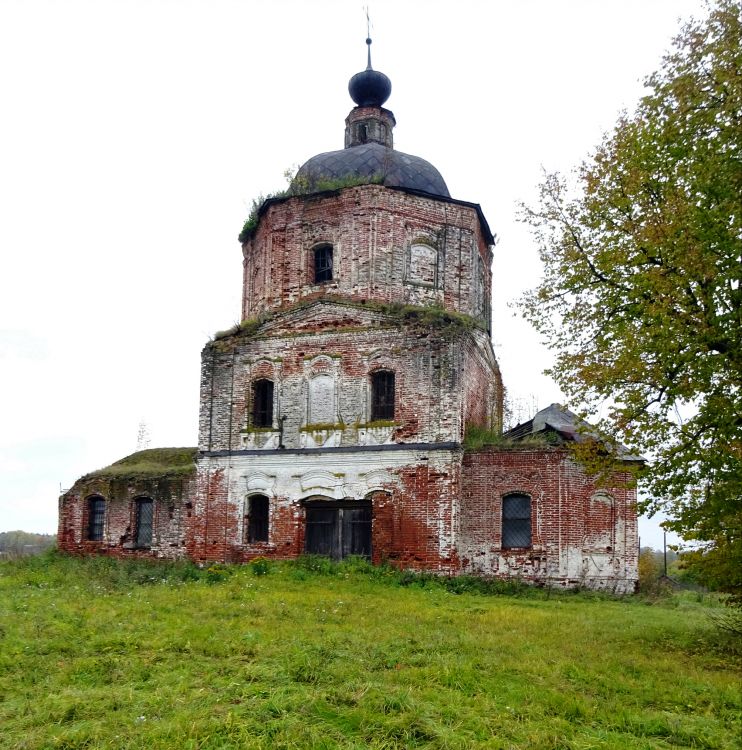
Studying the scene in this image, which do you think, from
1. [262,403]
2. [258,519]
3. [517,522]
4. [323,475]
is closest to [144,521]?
[258,519]

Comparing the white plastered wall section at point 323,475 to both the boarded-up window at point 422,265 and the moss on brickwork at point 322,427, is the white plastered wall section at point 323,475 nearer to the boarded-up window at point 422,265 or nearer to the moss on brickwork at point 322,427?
the moss on brickwork at point 322,427

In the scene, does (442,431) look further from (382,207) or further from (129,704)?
(129,704)

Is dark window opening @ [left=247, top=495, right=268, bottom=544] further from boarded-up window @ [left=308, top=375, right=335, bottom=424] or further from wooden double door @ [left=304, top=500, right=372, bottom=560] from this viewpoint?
boarded-up window @ [left=308, top=375, right=335, bottom=424]

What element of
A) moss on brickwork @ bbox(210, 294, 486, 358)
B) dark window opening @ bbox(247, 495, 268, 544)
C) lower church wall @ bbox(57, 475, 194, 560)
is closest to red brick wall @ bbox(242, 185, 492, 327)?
moss on brickwork @ bbox(210, 294, 486, 358)

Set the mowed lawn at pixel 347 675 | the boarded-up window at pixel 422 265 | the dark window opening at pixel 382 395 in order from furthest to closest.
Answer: the boarded-up window at pixel 422 265 < the dark window opening at pixel 382 395 < the mowed lawn at pixel 347 675

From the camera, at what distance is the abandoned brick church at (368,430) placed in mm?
16594

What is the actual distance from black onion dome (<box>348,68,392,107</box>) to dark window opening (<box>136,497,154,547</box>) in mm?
13535

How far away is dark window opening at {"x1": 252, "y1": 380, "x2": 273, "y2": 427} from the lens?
1873cm

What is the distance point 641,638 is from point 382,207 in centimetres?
1237

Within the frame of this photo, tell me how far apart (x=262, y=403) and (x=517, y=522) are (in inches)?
278

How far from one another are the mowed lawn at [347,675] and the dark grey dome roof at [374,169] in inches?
461

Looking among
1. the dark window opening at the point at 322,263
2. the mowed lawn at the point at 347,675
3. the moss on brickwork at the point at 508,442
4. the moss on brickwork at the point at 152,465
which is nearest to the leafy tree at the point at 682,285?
the mowed lawn at the point at 347,675

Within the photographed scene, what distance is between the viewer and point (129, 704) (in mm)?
6617

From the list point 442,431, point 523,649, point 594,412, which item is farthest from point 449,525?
point 523,649
